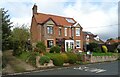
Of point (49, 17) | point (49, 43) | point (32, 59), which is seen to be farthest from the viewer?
point (49, 17)

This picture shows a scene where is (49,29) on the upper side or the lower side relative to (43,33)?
upper

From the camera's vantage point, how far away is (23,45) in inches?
1646

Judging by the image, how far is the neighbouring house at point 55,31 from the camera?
47344 mm

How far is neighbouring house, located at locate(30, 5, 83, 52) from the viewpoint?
155 feet

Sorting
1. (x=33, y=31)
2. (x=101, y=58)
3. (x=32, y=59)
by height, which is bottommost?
(x=101, y=58)

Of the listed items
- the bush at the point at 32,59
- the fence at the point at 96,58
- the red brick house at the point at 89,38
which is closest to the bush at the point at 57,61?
the bush at the point at 32,59

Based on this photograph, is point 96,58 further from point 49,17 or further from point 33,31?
point 33,31

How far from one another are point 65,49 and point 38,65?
61.1 feet

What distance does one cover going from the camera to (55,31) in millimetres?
48875

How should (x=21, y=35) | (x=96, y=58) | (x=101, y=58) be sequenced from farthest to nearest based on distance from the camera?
(x=21, y=35) < (x=101, y=58) < (x=96, y=58)

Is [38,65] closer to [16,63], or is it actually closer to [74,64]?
[16,63]

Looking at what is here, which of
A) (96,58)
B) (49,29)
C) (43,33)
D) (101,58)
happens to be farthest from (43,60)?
(49,29)

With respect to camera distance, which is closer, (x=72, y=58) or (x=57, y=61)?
(x=57, y=61)

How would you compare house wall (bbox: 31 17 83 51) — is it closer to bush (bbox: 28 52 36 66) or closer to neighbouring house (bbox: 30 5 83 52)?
neighbouring house (bbox: 30 5 83 52)
